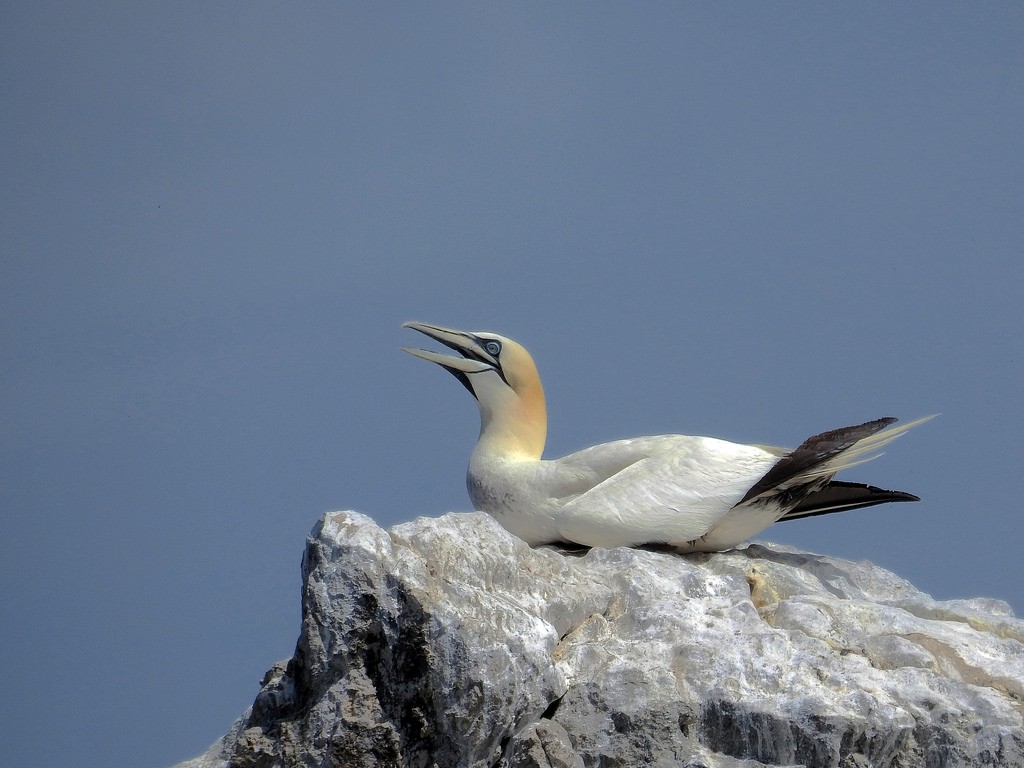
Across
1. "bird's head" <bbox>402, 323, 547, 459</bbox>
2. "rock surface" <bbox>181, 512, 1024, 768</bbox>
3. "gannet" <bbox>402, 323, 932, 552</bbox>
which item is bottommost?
"rock surface" <bbox>181, 512, 1024, 768</bbox>

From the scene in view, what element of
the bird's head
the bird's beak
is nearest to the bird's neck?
the bird's head

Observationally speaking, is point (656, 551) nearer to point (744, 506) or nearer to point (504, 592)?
point (744, 506)

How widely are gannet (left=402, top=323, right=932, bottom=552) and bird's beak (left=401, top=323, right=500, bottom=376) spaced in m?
0.05

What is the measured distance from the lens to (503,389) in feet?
28.5

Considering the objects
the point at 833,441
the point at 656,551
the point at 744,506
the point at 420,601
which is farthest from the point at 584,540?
the point at 420,601

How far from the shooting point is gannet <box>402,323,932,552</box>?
7.71m

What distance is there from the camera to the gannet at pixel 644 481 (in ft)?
25.3

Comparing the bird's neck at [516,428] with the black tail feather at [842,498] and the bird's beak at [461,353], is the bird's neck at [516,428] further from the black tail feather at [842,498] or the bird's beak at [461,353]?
the black tail feather at [842,498]

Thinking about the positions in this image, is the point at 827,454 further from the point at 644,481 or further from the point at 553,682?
the point at 553,682

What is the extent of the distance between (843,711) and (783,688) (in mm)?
283

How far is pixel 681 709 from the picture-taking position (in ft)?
19.9

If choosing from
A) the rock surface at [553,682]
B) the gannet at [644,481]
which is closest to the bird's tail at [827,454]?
the gannet at [644,481]

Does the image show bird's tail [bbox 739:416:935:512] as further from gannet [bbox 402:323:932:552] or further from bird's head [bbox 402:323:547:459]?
bird's head [bbox 402:323:547:459]

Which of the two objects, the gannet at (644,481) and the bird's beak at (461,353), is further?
the bird's beak at (461,353)
